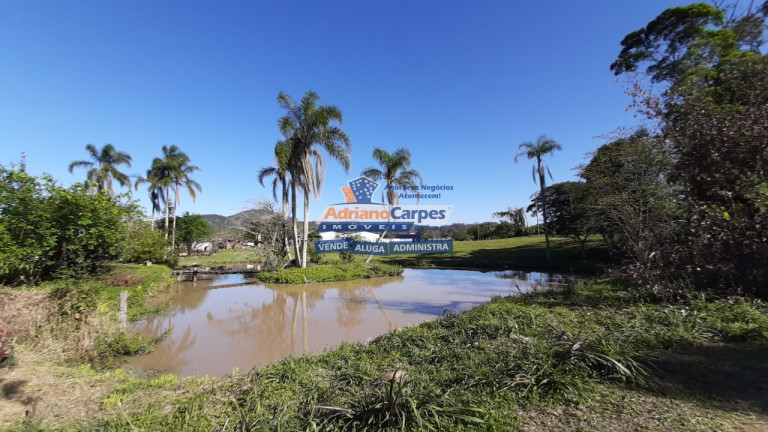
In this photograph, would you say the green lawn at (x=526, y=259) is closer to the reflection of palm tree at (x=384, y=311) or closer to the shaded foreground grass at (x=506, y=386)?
the reflection of palm tree at (x=384, y=311)

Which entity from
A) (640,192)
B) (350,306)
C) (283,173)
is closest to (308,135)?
(283,173)

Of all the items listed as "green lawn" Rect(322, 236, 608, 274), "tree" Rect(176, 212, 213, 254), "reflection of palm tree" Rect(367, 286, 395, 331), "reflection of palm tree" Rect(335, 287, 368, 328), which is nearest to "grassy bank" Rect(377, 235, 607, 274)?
"green lawn" Rect(322, 236, 608, 274)

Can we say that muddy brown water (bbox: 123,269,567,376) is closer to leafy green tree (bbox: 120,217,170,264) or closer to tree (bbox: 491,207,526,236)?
leafy green tree (bbox: 120,217,170,264)

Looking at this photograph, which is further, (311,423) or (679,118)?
(679,118)

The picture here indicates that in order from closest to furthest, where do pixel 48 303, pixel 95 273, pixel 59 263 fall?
pixel 48 303, pixel 59 263, pixel 95 273

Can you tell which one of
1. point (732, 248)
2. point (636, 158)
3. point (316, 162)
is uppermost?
point (316, 162)

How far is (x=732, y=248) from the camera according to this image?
5.31 meters

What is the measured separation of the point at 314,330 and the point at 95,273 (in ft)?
27.5

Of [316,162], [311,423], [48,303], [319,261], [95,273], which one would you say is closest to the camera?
[311,423]

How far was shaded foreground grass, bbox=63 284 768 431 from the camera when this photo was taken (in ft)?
7.47

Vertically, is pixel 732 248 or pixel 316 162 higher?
pixel 316 162

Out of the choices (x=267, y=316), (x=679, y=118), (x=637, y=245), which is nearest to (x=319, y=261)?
(x=267, y=316)

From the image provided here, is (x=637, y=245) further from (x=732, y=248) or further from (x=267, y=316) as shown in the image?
(x=267, y=316)

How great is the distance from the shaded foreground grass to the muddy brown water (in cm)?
196
